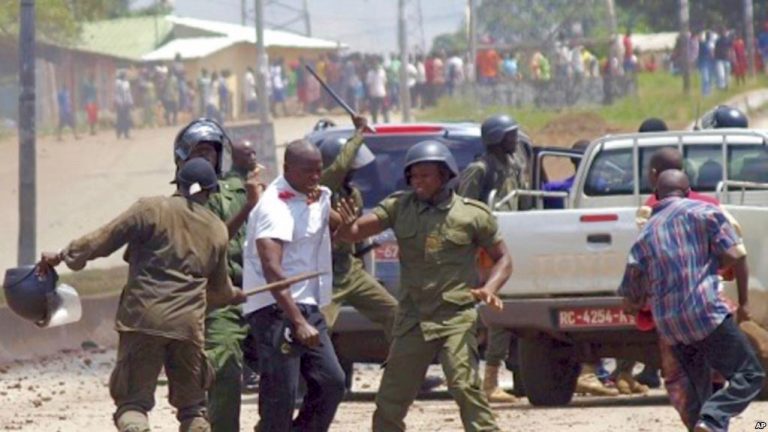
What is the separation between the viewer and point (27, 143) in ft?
62.0

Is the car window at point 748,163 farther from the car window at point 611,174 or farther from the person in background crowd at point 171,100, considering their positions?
the person in background crowd at point 171,100

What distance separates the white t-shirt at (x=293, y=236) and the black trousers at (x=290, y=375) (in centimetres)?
8

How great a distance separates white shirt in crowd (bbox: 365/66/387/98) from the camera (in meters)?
46.6

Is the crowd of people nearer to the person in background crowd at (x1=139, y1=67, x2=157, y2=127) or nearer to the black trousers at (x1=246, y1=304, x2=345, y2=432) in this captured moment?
the black trousers at (x1=246, y1=304, x2=345, y2=432)

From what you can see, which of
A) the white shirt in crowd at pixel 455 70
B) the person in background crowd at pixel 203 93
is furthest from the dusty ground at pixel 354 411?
the white shirt in crowd at pixel 455 70

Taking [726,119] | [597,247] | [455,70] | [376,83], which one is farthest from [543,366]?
[455,70]

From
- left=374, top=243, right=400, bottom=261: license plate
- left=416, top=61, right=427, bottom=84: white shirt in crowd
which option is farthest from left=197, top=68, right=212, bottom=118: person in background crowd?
left=374, top=243, right=400, bottom=261: license plate

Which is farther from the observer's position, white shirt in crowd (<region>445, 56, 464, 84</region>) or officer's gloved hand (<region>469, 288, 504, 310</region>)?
white shirt in crowd (<region>445, 56, 464, 84</region>)

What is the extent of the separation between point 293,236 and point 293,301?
31 cm

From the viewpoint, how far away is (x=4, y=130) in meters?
32.4

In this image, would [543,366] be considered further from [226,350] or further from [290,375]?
[290,375]

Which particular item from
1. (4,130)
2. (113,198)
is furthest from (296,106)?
(4,130)

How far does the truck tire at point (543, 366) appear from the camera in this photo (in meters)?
13.4

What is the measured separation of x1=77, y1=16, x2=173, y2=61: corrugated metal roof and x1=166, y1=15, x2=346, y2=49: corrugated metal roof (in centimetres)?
169
